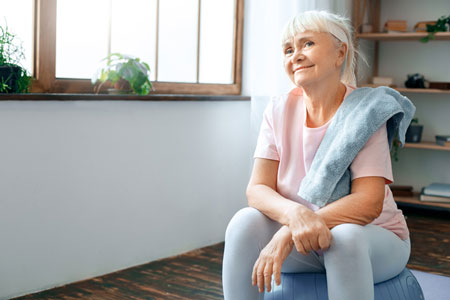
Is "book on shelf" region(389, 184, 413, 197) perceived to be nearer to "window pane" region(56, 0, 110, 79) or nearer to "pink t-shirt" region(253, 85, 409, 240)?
"window pane" region(56, 0, 110, 79)

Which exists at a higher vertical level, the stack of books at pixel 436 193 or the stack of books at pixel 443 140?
the stack of books at pixel 443 140

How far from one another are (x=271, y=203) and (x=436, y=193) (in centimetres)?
256

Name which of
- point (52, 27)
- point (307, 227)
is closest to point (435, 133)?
point (52, 27)

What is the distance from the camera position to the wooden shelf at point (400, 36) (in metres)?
3.78

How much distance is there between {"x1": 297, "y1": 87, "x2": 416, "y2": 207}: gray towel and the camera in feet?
4.99

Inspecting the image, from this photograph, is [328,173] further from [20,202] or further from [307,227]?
[20,202]

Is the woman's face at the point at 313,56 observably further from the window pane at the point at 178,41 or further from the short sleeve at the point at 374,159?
the window pane at the point at 178,41

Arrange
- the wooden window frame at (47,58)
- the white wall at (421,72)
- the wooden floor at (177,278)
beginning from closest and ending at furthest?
the wooden floor at (177,278) → the wooden window frame at (47,58) → the white wall at (421,72)

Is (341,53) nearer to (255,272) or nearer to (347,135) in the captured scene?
(347,135)

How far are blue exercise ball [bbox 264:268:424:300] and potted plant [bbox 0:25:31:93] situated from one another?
1217 millimetres

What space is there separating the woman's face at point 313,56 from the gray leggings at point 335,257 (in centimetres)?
39

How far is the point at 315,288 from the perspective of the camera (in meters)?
1.53

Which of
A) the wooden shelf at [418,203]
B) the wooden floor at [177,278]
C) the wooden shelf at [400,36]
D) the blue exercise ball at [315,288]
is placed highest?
the wooden shelf at [400,36]

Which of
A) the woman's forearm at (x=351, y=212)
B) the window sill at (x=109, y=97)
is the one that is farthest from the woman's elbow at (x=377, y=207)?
the window sill at (x=109, y=97)
